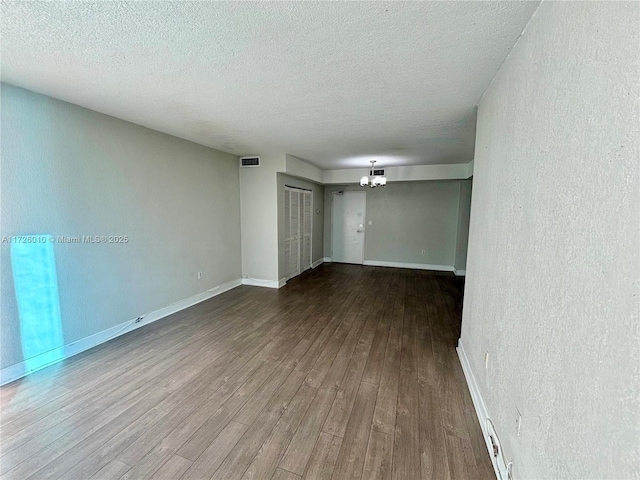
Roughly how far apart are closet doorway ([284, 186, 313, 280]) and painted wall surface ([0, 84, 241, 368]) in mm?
1495

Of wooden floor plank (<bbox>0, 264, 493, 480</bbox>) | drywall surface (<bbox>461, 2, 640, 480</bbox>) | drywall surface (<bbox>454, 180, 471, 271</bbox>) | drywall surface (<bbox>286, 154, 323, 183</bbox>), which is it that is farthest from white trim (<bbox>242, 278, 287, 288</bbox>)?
drywall surface (<bbox>454, 180, 471, 271</bbox>)

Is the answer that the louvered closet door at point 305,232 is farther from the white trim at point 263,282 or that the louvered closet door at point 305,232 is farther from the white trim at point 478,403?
the white trim at point 478,403

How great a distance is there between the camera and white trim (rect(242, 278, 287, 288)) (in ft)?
16.9

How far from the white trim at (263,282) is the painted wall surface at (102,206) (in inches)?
37.8

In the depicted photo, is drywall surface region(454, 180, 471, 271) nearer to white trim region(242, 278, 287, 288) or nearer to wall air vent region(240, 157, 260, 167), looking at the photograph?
white trim region(242, 278, 287, 288)

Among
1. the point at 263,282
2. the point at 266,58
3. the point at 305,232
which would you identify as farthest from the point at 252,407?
the point at 305,232

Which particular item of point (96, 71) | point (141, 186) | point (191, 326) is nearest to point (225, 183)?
point (141, 186)

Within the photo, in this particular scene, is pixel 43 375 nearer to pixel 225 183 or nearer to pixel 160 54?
pixel 160 54

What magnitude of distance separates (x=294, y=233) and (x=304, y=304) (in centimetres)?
193

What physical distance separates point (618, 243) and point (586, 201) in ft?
0.69

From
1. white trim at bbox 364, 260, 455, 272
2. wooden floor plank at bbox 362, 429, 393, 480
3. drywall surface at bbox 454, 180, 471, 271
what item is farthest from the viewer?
white trim at bbox 364, 260, 455, 272

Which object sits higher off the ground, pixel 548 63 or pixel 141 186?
pixel 548 63

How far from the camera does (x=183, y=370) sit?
2.50 m

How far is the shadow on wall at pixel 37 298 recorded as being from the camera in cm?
233
